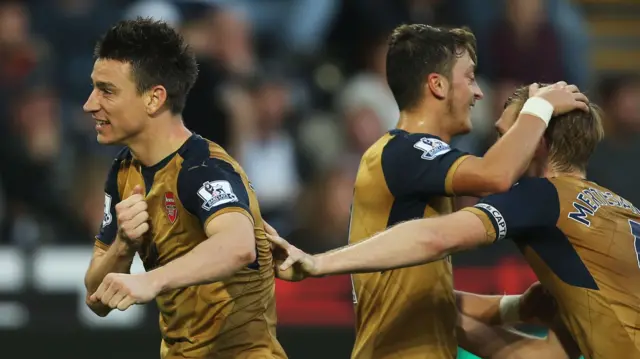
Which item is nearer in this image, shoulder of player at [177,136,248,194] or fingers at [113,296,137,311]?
fingers at [113,296,137,311]

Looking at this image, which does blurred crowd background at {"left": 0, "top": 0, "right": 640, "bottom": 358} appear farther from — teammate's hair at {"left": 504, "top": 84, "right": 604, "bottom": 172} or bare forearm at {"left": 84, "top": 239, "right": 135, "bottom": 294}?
teammate's hair at {"left": 504, "top": 84, "right": 604, "bottom": 172}

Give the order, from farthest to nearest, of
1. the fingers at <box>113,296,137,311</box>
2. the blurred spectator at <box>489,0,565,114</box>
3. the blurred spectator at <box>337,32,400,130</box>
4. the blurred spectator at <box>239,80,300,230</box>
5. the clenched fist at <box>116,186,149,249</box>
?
the blurred spectator at <box>489,0,565,114</box>
the blurred spectator at <box>337,32,400,130</box>
the blurred spectator at <box>239,80,300,230</box>
the clenched fist at <box>116,186,149,249</box>
the fingers at <box>113,296,137,311</box>

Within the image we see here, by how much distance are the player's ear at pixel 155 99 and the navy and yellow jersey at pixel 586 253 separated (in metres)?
1.38

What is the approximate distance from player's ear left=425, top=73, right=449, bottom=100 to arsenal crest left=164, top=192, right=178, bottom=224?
131 cm

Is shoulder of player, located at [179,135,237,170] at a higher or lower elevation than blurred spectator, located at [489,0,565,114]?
higher

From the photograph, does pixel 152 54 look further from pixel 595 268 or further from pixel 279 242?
pixel 595 268

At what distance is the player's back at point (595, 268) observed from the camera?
439 cm

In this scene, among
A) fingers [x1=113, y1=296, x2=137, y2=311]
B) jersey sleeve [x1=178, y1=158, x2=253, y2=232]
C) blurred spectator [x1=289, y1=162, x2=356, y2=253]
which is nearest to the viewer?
fingers [x1=113, y1=296, x2=137, y2=311]

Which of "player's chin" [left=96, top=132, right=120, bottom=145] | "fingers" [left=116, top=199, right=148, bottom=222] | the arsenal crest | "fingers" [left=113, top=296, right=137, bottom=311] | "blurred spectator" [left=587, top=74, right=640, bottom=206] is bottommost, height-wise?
"blurred spectator" [left=587, top=74, right=640, bottom=206]

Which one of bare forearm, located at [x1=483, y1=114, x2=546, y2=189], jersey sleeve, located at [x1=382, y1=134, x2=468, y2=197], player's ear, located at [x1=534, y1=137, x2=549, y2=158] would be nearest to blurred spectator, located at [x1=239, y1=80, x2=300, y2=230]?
jersey sleeve, located at [x1=382, y1=134, x2=468, y2=197]

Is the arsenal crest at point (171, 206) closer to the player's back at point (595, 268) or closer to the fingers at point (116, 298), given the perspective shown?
the fingers at point (116, 298)

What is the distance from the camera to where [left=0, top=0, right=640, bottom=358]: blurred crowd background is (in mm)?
9656

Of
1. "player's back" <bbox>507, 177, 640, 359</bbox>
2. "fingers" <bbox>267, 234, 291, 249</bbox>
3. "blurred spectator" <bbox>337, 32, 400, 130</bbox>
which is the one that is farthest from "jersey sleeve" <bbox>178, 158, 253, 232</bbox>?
"blurred spectator" <bbox>337, 32, 400, 130</bbox>

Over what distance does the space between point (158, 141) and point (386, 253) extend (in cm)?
115
